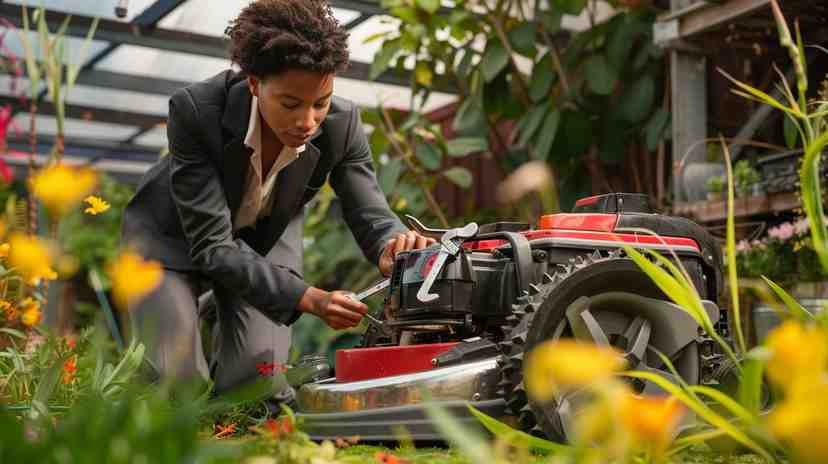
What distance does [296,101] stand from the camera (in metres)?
1.85

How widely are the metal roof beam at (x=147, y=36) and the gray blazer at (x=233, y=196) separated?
2857 millimetres

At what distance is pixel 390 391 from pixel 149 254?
110 centimetres

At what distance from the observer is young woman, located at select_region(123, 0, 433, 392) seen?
6.16 feet

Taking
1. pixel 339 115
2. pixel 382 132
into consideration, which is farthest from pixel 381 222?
pixel 382 132

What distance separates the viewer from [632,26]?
4.49m

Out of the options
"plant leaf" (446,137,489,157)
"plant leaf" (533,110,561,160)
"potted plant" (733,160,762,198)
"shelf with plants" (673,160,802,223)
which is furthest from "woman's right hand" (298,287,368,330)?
"plant leaf" (446,137,489,157)

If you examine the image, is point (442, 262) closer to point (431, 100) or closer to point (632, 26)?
point (632, 26)

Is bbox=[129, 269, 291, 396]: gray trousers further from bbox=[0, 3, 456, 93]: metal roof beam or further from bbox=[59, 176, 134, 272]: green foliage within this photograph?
bbox=[59, 176, 134, 272]: green foliage

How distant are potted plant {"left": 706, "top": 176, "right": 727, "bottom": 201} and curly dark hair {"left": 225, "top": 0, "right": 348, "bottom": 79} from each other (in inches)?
77.9

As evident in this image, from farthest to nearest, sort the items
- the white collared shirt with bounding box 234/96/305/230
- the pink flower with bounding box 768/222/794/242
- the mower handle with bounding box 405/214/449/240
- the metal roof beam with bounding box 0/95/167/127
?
the metal roof beam with bounding box 0/95/167/127 < the pink flower with bounding box 768/222/794/242 < the white collared shirt with bounding box 234/96/305/230 < the mower handle with bounding box 405/214/449/240

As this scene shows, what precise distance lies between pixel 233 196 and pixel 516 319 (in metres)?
1.01

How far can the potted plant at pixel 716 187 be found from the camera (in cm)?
352

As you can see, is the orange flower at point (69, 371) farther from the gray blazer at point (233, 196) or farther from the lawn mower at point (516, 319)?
the lawn mower at point (516, 319)

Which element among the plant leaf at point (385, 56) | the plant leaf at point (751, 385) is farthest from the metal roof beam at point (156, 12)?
the plant leaf at point (751, 385)
